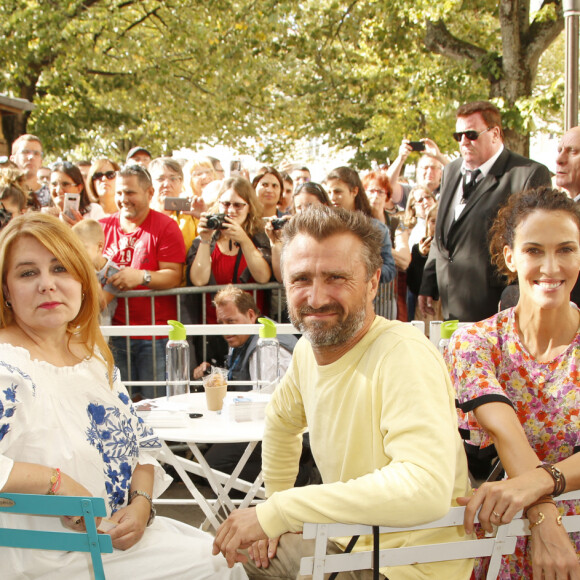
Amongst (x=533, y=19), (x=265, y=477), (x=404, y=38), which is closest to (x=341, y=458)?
(x=265, y=477)

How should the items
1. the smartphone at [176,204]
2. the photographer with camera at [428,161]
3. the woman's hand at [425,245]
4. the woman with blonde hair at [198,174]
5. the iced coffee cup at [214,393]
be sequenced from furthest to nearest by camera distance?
the photographer with camera at [428,161] → the woman with blonde hair at [198,174] → the woman's hand at [425,245] → the smartphone at [176,204] → the iced coffee cup at [214,393]

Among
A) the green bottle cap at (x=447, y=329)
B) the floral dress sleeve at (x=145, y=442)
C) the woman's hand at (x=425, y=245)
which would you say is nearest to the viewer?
the floral dress sleeve at (x=145, y=442)

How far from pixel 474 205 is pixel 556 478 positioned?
3022 mm

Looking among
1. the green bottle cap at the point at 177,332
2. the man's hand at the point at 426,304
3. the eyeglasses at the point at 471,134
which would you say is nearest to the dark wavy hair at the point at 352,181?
the man's hand at the point at 426,304

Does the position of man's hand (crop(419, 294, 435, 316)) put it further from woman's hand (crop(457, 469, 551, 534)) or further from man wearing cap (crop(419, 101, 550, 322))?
woman's hand (crop(457, 469, 551, 534))

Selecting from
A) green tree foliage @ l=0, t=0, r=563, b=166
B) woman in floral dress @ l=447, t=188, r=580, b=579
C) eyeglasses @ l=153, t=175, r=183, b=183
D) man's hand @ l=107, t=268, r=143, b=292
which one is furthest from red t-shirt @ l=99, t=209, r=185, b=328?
green tree foliage @ l=0, t=0, r=563, b=166

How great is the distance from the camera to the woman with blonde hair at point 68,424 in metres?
2.05

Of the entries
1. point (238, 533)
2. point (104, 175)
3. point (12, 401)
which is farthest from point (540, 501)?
point (104, 175)

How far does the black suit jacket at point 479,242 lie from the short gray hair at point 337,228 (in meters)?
2.71

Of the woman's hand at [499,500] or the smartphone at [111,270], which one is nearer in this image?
the woman's hand at [499,500]

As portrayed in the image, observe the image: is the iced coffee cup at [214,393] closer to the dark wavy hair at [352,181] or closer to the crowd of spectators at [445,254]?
the crowd of spectators at [445,254]

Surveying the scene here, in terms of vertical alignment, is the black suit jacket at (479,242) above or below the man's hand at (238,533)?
above

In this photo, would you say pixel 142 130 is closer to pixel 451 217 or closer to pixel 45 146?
pixel 45 146

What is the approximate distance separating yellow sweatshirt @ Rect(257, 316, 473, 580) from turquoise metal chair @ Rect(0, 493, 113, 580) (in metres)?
0.48
